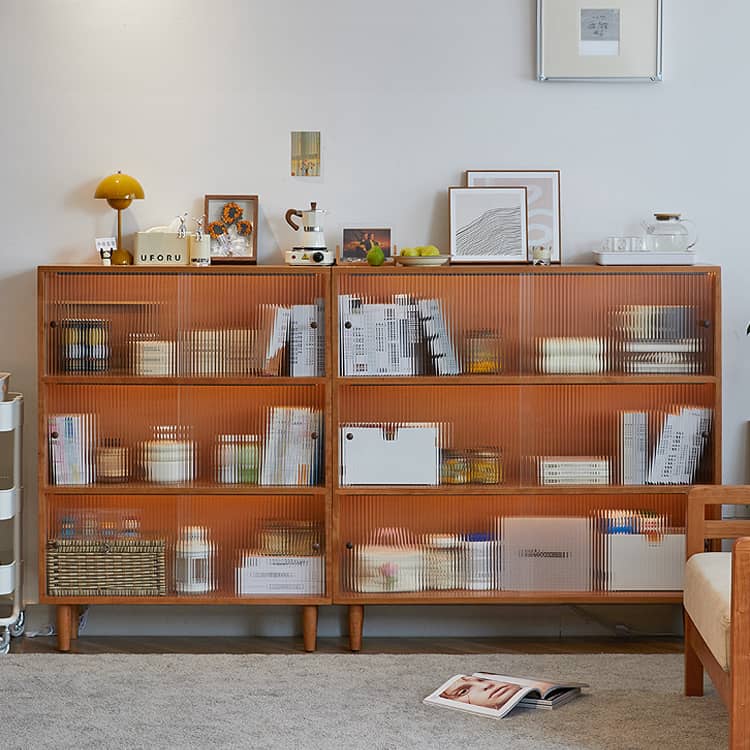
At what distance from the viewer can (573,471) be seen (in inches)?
149

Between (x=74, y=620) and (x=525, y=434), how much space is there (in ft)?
5.88

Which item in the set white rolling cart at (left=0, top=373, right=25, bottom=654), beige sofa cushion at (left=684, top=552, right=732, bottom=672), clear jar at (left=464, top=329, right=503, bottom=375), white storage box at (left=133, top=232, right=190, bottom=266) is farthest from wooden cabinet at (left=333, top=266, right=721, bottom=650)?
white rolling cart at (left=0, top=373, right=25, bottom=654)

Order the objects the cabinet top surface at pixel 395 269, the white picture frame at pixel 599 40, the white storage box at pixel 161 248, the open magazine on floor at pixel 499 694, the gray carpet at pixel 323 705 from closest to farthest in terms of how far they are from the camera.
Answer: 1. the gray carpet at pixel 323 705
2. the open magazine on floor at pixel 499 694
3. the cabinet top surface at pixel 395 269
4. the white storage box at pixel 161 248
5. the white picture frame at pixel 599 40

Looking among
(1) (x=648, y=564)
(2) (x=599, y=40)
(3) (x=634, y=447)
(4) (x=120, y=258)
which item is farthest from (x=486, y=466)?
(2) (x=599, y=40)

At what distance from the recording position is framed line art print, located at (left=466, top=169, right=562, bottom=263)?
4012 millimetres

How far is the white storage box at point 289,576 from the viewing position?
12.4 ft

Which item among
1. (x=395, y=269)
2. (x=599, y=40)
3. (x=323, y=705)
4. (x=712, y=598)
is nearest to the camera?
(x=712, y=598)

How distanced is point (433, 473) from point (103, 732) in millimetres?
1414

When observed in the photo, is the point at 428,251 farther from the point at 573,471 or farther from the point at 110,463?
the point at 110,463

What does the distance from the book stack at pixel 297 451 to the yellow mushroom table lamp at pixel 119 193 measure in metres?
0.86

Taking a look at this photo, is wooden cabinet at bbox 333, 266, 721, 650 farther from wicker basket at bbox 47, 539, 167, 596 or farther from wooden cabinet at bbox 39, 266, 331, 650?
wicker basket at bbox 47, 539, 167, 596

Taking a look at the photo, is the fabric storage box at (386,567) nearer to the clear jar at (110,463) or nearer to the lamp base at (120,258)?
the clear jar at (110,463)

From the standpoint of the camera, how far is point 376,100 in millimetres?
4027

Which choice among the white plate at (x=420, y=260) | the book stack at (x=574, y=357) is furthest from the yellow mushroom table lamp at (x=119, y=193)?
the book stack at (x=574, y=357)
